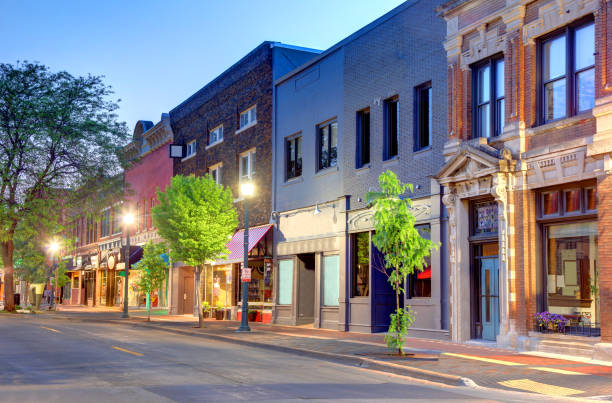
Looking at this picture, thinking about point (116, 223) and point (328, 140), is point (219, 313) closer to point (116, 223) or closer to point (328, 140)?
point (328, 140)

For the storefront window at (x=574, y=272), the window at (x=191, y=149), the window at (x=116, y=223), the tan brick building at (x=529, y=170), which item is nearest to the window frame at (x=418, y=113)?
the tan brick building at (x=529, y=170)

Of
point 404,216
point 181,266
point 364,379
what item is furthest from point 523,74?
point 181,266

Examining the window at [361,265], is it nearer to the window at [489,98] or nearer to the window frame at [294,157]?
the window frame at [294,157]

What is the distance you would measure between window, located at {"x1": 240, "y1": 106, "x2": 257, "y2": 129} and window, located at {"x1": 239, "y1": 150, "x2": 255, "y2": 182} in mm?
1402

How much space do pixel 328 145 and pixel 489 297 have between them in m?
10.2

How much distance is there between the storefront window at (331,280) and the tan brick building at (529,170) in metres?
6.74

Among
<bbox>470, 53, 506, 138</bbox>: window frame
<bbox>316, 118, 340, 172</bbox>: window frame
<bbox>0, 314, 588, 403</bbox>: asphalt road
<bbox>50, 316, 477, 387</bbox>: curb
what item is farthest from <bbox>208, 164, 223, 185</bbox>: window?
<bbox>470, 53, 506, 138</bbox>: window frame

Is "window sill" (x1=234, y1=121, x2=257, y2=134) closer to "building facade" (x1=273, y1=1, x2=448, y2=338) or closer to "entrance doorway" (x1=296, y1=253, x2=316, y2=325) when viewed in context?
"building facade" (x1=273, y1=1, x2=448, y2=338)

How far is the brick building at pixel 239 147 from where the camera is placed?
3116 centimetres

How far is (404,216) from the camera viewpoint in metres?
16.1

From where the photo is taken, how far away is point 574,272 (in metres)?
16.7

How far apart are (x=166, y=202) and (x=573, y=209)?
693 inches

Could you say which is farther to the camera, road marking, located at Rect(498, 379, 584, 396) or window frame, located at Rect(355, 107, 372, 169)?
window frame, located at Rect(355, 107, 372, 169)

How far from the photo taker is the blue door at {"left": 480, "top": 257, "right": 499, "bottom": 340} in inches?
741
